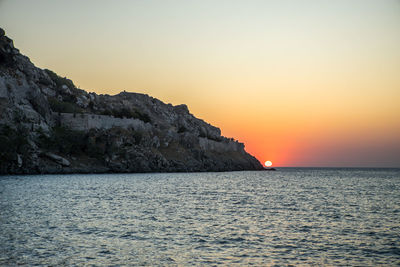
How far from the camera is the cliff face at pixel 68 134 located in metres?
96.2

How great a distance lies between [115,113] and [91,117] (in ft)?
85.0

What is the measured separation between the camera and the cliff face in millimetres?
96250

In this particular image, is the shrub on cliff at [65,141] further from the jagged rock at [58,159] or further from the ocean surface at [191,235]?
the ocean surface at [191,235]

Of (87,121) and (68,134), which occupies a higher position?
(87,121)

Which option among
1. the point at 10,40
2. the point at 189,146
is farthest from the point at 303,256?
the point at 189,146

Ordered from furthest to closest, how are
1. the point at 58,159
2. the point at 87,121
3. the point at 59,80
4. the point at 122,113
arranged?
the point at 59,80
the point at 122,113
the point at 87,121
the point at 58,159

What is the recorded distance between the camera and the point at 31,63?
137000mm

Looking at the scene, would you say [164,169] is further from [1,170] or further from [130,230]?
[130,230]

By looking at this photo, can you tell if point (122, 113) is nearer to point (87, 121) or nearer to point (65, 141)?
point (87, 121)

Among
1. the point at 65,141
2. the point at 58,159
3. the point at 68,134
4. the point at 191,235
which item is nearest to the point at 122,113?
the point at 68,134

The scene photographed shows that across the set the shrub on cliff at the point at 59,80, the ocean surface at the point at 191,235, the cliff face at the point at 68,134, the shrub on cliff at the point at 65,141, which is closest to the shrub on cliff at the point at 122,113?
the cliff face at the point at 68,134

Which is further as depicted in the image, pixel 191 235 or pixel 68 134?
pixel 68 134

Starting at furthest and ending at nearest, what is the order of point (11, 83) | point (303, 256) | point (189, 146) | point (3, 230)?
point (189, 146) → point (11, 83) → point (3, 230) → point (303, 256)

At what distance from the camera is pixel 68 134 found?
11894cm
